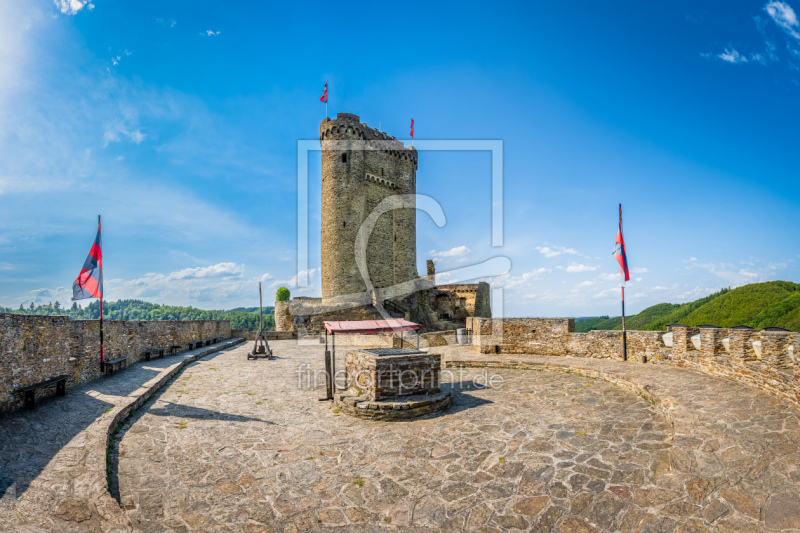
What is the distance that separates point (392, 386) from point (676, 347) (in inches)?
304

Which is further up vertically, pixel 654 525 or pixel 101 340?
pixel 101 340

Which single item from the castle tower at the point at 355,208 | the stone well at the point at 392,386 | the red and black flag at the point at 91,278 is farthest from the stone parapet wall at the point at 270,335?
the stone well at the point at 392,386

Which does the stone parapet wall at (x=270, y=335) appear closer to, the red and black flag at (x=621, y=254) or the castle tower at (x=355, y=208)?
the castle tower at (x=355, y=208)

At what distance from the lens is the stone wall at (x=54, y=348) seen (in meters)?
7.32

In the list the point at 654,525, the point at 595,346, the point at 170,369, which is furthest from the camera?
the point at 595,346

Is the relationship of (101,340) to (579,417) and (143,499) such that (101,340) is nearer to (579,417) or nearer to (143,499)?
(143,499)

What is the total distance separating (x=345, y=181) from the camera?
32812mm

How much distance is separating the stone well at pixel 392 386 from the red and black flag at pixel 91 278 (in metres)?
7.68

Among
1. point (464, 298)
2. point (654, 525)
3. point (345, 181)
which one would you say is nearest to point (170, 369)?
point (654, 525)

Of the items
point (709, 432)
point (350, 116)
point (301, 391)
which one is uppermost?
point (350, 116)

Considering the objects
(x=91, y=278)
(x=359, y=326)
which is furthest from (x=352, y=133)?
(x=359, y=326)

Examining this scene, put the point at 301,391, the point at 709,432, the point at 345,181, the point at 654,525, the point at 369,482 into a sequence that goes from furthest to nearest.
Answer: the point at 345,181 < the point at 301,391 < the point at 709,432 < the point at 369,482 < the point at 654,525

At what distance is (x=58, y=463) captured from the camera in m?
4.82

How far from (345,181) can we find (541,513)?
30908 mm
